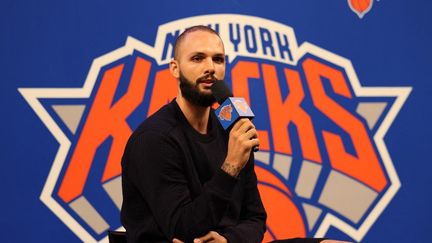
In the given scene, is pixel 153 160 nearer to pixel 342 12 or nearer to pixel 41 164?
pixel 41 164

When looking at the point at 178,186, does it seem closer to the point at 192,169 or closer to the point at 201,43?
the point at 192,169

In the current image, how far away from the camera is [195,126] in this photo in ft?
5.89

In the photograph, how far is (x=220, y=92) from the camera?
1624 mm

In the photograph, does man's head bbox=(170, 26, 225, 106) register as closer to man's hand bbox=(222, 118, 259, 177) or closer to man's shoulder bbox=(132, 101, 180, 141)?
man's shoulder bbox=(132, 101, 180, 141)

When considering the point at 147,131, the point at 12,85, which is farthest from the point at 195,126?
the point at 12,85

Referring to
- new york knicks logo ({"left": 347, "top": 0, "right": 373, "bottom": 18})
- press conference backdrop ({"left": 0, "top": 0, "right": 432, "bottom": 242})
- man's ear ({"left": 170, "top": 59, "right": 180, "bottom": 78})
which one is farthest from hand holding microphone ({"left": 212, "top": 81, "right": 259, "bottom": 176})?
new york knicks logo ({"left": 347, "top": 0, "right": 373, "bottom": 18})

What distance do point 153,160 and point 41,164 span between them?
1187 millimetres

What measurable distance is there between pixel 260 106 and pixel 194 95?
0.98 metres

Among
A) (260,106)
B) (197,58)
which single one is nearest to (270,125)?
(260,106)

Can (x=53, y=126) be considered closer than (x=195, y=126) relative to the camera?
No

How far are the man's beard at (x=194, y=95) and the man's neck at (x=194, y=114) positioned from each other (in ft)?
0.08

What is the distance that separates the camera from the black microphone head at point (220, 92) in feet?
5.28

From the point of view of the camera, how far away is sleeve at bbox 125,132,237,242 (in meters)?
1.50

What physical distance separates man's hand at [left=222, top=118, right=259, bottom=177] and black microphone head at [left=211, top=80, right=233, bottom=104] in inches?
5.4
